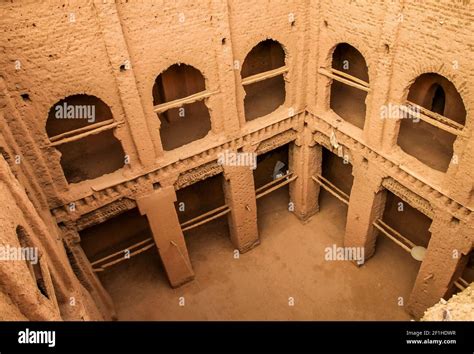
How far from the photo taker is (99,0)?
789cm

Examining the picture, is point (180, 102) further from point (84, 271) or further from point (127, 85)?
point (84, 271)

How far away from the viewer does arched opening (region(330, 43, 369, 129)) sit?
12.0 metres

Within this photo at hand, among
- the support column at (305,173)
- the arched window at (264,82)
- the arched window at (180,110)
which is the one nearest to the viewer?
the arched window at (180,110)

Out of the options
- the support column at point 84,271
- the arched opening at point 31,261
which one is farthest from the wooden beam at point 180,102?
the arched opening at point 31,261

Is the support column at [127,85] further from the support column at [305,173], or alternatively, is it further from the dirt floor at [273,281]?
the support column at [305,173]

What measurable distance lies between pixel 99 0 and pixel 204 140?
4.41 metres

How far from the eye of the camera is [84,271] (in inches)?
410

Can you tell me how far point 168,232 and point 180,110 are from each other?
384cm

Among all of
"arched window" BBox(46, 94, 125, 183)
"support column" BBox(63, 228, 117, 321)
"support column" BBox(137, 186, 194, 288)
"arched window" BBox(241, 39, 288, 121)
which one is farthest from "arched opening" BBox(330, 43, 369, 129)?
"support column" BBox(63, 228, 117, 321)

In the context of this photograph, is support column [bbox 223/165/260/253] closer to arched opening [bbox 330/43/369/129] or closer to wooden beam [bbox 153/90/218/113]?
wooden beam [bbox 153/90/218/113]

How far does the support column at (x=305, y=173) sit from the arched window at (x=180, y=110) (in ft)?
10.5

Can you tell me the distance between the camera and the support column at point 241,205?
→ 1202cm
